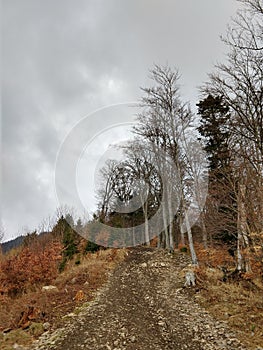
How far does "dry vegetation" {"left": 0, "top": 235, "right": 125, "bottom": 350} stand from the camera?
591cm

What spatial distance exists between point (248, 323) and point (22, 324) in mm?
5136

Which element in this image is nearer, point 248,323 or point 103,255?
point 248,323

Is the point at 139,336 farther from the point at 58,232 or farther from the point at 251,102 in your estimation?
the point at 58,232

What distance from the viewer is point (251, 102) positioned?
712 centimetres

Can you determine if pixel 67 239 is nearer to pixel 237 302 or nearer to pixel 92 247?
pixel 92 247

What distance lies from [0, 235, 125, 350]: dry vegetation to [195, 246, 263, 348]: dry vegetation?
12.5ft

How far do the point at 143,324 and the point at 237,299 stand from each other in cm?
294

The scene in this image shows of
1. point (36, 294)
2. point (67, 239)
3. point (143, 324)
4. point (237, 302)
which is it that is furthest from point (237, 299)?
point (67, 239)

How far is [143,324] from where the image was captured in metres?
6.01

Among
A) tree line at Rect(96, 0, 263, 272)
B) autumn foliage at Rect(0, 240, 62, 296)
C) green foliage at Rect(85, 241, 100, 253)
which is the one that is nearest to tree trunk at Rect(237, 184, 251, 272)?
tree line at Rect(96, 0, 263, 272)

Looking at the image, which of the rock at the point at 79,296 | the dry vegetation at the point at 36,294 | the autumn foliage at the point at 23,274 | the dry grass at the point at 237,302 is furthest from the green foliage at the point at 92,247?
the rock at the point at 79,296

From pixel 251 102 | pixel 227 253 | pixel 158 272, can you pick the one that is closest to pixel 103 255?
pixel 158 272

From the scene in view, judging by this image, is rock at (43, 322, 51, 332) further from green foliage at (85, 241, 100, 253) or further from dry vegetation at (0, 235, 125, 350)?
green foliage at (85, 241, 100, 253)

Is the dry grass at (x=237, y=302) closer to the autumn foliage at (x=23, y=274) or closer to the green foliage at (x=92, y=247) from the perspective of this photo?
the autumn foliage at (x=23, y=274)
